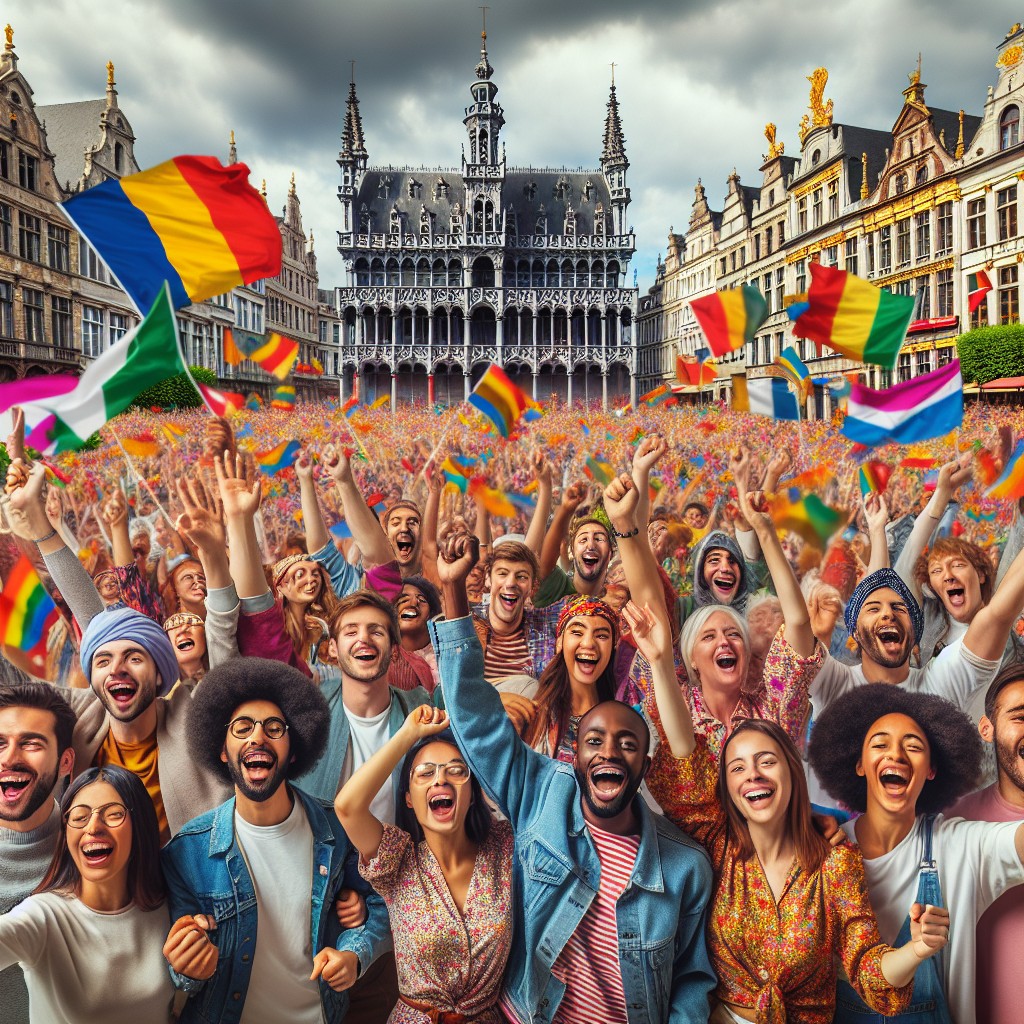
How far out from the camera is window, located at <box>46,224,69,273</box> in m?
28.1

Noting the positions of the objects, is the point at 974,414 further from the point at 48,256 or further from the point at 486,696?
the point at 48,256

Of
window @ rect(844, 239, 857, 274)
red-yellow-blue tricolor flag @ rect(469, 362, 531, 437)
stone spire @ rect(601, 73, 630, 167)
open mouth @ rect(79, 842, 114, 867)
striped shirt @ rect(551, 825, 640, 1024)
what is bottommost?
striped shirt @ rect(551, 825, 640, 1024)

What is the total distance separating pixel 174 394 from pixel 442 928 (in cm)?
2357

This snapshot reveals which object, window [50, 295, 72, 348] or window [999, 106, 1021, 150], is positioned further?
window [50, 295, 72, 348]

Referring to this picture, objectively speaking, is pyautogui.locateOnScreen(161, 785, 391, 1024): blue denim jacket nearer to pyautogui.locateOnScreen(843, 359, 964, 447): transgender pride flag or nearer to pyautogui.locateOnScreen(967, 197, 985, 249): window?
pyautogui.locateOnScreen(843, 359, 964, 447): transgender pride flag

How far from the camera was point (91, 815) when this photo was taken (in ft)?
6.88

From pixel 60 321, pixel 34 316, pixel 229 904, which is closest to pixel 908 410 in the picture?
pixel 229 904

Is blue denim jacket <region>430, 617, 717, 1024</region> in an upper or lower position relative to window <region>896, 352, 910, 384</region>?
lower

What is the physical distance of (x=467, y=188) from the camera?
161 ft

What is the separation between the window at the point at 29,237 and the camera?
26609 millimetres

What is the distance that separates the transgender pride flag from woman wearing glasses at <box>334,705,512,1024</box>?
13.9ft

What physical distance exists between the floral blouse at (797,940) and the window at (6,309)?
3001 cm

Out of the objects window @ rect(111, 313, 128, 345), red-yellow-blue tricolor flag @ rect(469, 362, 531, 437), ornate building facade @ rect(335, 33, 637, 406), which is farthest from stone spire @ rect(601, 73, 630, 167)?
red-yellow-blue tricolor flag @ rect(469, 362, 531, 437)

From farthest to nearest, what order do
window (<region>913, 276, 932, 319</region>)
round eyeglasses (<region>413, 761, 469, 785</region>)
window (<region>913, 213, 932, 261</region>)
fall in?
window (<region>913, 213, 932, 261</region>) → window (<region>913, 276, 932, 319</region>) → round eyeglasses (<region>413, 761, 469, 785</region>)
